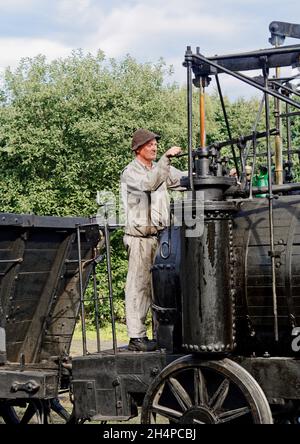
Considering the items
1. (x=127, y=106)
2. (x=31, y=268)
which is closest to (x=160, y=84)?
(x=127, y=106)

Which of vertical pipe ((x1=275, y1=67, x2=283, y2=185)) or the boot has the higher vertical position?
vertical pipe ((x1=275, y1=67, x2=283, y2=185))

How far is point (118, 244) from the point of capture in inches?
732

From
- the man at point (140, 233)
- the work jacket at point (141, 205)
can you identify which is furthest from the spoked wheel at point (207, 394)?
the work jacket at point (141, 205)

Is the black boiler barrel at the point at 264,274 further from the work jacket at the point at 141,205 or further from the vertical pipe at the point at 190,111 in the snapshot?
the work jacket at the point at 141,205

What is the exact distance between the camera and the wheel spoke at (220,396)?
5359 millimetres

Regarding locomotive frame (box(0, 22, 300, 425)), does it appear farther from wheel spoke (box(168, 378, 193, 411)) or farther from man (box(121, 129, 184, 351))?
man (box(121, 129, 184, 351))

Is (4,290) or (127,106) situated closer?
(4,290)

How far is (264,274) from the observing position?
5.39 metres

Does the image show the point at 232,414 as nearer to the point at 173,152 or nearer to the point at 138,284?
the point at 138,284

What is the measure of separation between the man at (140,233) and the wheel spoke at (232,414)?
0.93 meters

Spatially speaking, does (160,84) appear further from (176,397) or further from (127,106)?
(176,397)

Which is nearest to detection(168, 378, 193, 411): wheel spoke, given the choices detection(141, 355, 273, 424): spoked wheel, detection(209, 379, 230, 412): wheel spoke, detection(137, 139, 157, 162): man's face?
detection(141, 355, 273, 424): spoked wheel

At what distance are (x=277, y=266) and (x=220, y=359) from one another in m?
0.71

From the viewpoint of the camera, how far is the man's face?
20.6ft
